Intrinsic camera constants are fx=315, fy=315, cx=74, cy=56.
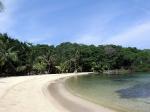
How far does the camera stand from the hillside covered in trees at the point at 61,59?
213ft

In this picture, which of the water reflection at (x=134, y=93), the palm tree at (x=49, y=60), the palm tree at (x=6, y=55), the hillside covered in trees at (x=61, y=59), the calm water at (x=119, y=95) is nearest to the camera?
the calm water at (x=119, y=95)

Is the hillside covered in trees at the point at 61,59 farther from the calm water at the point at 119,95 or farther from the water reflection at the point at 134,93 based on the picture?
the water reflection at the point at 134,93

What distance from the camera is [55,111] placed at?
1745 cm

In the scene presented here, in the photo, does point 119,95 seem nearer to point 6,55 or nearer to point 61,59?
point 6,55

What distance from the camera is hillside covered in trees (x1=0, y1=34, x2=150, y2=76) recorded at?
65.0 metres

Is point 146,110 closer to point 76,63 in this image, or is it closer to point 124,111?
point 124,111

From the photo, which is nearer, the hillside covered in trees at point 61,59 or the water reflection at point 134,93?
the water reflection at point 134,93

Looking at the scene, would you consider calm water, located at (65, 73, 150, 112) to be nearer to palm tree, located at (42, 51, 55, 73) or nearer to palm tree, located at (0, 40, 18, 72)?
palm tree, located at (0, 40, 18, 72)

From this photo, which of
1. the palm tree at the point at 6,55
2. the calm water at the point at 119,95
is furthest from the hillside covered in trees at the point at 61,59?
the calm water at the point at 119,95

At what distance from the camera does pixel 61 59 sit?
9938cm

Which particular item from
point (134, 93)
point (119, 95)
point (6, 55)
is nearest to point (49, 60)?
point (6, 55)

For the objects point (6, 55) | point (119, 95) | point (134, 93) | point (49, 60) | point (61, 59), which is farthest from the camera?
point (61, 59)

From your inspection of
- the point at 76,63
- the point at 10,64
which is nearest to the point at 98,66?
the point at 76,63

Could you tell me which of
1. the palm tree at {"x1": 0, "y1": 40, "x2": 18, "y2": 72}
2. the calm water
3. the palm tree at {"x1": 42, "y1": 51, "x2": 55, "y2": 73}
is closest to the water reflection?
the calm water
